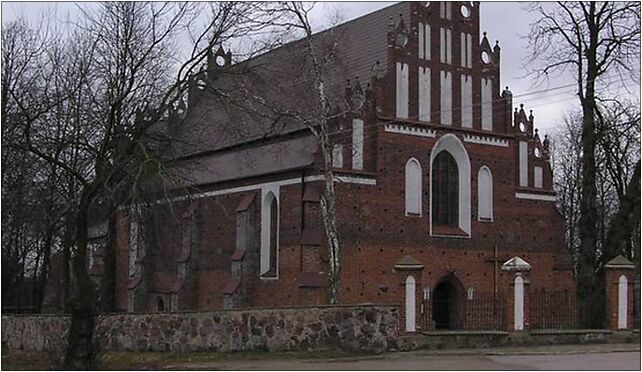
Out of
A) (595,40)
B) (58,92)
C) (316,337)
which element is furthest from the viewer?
(595,40)

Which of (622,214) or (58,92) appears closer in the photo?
(58,92)

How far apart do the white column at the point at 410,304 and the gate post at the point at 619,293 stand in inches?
237

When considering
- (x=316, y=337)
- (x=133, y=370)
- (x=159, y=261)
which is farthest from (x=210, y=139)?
(x=133, y=370)

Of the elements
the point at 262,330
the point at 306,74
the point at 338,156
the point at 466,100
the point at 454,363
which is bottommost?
the point at 454,363

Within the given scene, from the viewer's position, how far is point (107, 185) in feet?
64.4

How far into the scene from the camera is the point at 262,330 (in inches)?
861

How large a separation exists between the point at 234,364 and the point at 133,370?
87.4 inches

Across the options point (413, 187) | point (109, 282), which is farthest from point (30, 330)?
point (109, 282)

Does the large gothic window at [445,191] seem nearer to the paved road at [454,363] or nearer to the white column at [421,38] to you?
the white column at [421,38]

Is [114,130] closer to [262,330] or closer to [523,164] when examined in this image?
[262,330]

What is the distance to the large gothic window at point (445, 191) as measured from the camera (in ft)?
113

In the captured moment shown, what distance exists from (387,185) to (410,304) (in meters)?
10.3

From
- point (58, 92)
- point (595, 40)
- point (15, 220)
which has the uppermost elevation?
point (595, 40)

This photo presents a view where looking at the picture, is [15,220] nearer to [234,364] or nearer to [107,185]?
[107,185]
